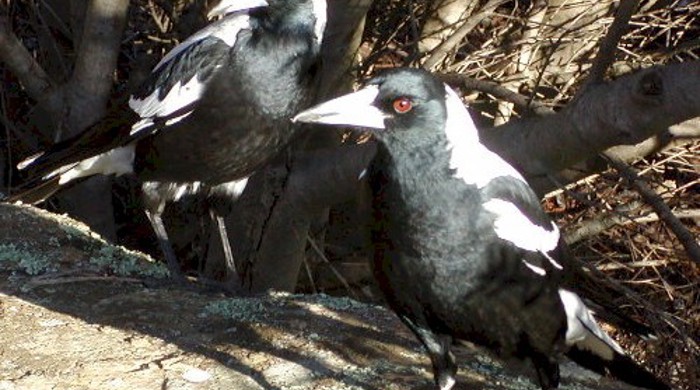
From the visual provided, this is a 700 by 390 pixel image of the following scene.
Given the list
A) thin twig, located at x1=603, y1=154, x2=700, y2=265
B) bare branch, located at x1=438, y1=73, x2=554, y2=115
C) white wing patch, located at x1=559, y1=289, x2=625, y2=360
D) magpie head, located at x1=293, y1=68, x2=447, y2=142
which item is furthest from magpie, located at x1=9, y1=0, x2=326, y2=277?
white wing patch, located at x1=559, y1=289, x2=625, y2=360

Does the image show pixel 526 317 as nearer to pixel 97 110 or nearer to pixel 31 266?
pixel 31 266

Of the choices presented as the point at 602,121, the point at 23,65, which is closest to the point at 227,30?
the point at 602,121

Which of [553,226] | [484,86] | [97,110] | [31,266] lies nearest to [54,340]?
[31,266]

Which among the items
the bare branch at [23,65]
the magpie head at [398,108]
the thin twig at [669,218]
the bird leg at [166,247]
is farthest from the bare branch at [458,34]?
the magpie head at [398,108]

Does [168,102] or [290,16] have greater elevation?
[290,16]

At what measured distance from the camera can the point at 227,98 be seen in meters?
4.30

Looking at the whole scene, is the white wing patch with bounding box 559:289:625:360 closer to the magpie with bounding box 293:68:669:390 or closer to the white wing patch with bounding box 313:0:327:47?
the magpie with bounding box 293:68:669:390

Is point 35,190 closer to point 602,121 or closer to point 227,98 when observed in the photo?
point 227,98

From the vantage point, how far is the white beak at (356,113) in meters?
3.03

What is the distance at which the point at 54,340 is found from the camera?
357 cm

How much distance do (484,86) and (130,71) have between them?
122 inches

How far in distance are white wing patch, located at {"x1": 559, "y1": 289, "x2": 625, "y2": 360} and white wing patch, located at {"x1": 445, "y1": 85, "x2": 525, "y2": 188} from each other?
40cm

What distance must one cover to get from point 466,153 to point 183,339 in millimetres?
1105

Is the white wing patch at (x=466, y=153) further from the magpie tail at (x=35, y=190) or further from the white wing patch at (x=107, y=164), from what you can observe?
the magpie tail at (x=35, y=190)
